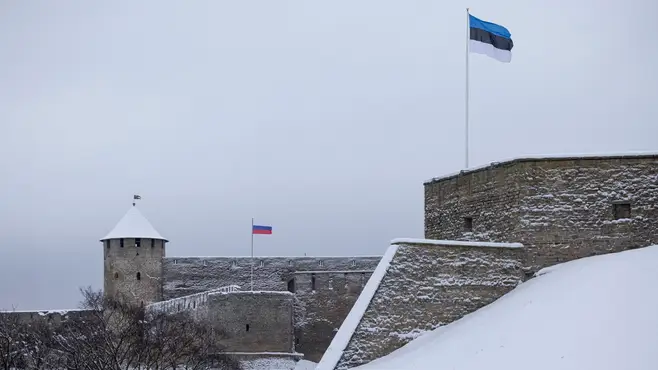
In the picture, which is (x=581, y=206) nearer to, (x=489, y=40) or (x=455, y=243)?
(x=455, y=243)

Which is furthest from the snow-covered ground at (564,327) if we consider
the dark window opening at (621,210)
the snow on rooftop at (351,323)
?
the dark window opening at (621,210)

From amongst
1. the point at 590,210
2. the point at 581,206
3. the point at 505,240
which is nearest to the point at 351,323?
the point at 505,240

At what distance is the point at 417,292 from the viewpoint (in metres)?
16.8

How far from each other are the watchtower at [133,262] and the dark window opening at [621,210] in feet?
83.7

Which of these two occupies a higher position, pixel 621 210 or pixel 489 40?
pixel 489 40

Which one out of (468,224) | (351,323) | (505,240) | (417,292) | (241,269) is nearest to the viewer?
(351,323)

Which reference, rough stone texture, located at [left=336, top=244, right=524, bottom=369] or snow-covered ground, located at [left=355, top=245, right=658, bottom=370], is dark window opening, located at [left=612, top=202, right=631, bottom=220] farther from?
rough stone texture, located at [left=336, top=244, right=524, bottom=369]

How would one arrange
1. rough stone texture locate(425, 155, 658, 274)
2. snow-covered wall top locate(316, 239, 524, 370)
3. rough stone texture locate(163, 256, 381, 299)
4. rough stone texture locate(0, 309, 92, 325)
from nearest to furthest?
snow-covered wall top locate(316, 239, 524, 370) → rough stone texture locate(425, 155, 658, 274) → rough stone texture locate(0, 309, 92, 325) → rough stone texture locate(163, 256, 381, 299)

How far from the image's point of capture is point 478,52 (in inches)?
866

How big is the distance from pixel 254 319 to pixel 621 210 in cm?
1988

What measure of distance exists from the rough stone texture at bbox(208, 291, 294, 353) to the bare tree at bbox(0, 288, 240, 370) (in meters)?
0.94

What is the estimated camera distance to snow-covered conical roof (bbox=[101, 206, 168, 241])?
132 ft

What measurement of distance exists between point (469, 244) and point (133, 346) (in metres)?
13.7

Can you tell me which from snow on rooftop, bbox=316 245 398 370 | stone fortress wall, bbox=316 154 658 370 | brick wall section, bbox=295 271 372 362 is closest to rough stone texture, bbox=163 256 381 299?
brick wall section, bbox=295 271 372 362
